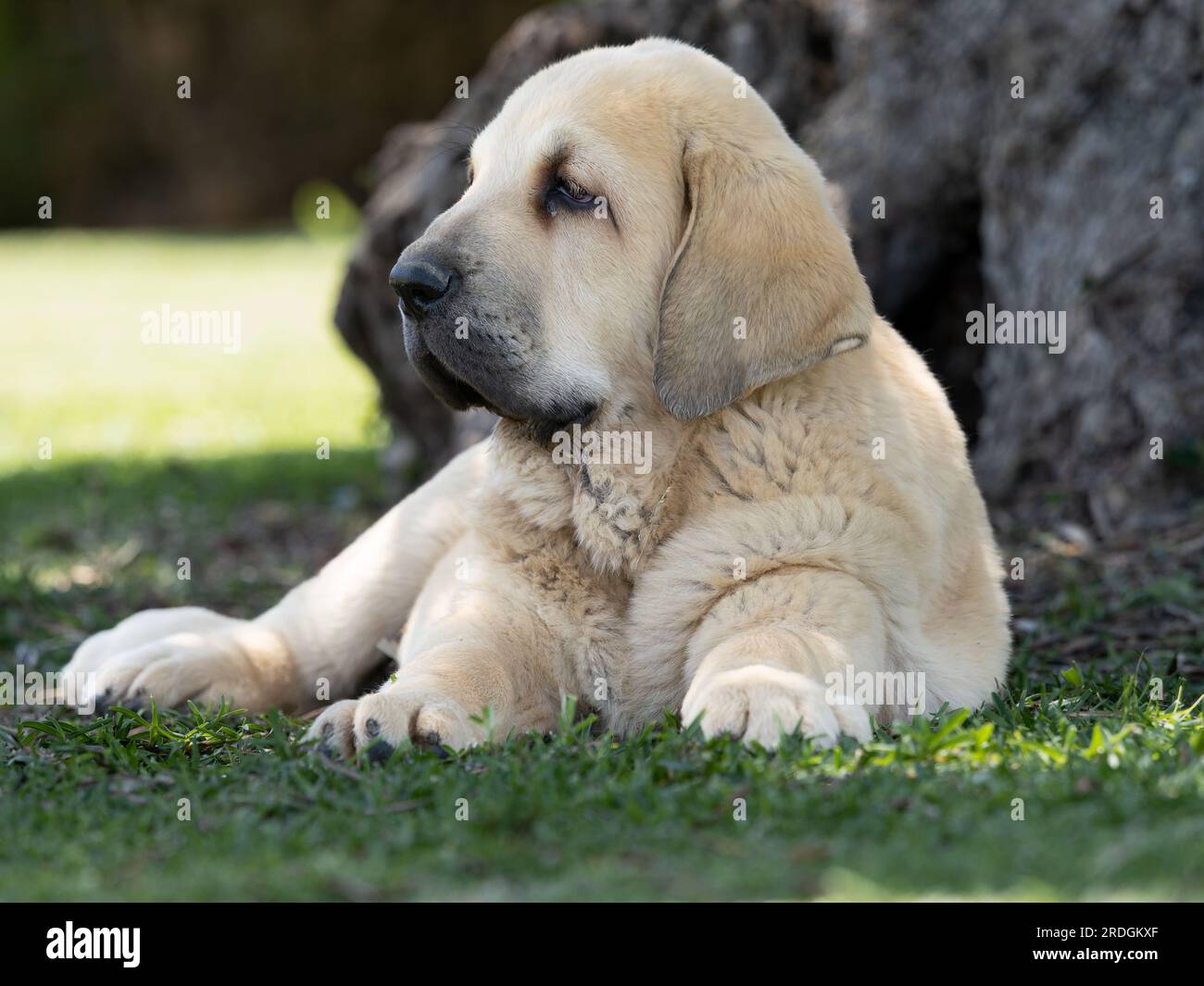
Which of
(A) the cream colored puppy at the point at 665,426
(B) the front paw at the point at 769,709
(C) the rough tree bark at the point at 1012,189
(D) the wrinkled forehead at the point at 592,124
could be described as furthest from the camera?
(C) the rough tree bark at the point at 1012,189

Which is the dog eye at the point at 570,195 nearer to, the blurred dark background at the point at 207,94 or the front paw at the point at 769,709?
the front paw at the point at 769,709

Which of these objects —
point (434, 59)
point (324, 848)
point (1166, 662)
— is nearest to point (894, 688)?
point (1166, 662)

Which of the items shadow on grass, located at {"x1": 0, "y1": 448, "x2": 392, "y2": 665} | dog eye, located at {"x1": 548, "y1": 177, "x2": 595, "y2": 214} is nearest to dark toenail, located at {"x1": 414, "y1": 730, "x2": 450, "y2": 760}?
dog eye, located at {"x1": 548, "y1": 177, "x2": 595, "y2": 214}

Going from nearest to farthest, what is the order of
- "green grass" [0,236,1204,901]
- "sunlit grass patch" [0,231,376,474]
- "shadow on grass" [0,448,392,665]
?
1. "green grass" [0,236,1204,901]
2. "shadow on grass" [0,448,392,665]
3. "sunlit grass patch" [0,231,376,474]

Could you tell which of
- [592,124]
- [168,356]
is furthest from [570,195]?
[168,356]

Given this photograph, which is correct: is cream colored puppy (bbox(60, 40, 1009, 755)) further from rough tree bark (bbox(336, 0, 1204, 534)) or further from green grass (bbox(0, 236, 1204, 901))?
rough tree bark (bbox(336, 0, 1204, 534))

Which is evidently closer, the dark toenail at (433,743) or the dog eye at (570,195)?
the dark toenail at (433,743)

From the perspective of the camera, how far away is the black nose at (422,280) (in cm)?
352

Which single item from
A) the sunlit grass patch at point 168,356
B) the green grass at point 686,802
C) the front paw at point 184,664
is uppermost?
the sunlit grass patch at point 168,356

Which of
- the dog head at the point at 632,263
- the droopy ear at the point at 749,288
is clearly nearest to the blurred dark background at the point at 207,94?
the dog head at the point at 632,263

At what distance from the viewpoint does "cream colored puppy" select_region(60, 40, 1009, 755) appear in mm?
3498

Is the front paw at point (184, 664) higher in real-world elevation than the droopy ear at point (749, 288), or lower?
lower

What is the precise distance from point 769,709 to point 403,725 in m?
0.78

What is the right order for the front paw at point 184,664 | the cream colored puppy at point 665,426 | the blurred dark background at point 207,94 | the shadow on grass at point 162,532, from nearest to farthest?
1. the cream colored puppy at point 665,426
2. the front paw at point 184,664
3. the shadow on grass at point 162,532
4. the blurred dark background at point 207,94
